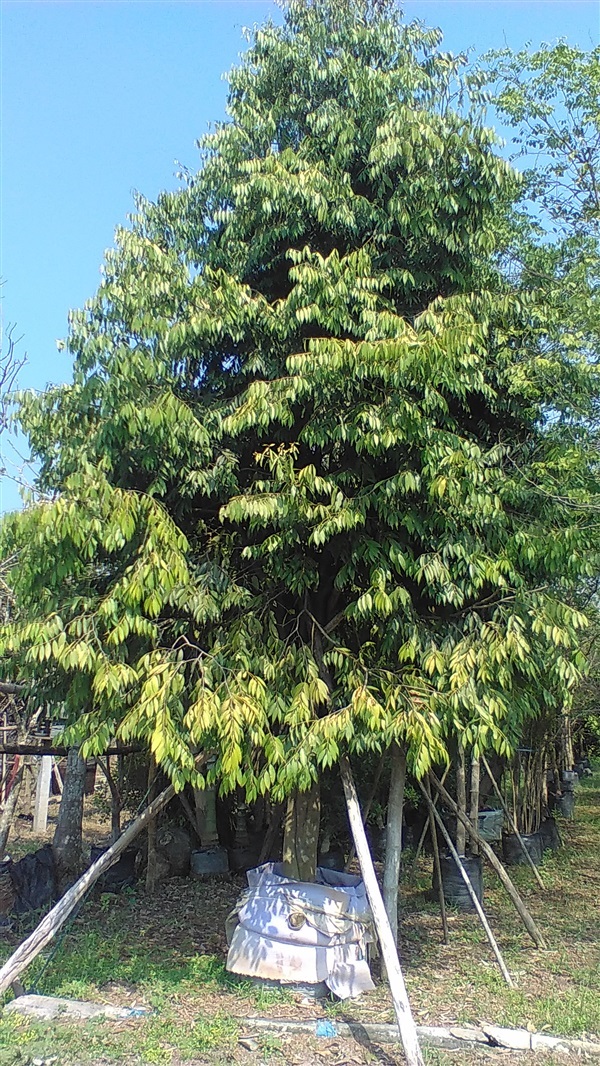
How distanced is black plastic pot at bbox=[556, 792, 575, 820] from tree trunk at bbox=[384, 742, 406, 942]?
9744 millimetres

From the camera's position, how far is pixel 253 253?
568 centimetres

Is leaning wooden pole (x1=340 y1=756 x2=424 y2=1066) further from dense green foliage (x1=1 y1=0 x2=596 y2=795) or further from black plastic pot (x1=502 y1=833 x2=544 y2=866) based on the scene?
black plastic pot (x1=502 y1=833 x2=544 y2=866)

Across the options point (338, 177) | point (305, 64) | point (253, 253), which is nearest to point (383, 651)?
point (253, 253)

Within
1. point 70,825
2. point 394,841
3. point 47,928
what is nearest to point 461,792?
point 394,841

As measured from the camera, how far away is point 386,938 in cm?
471

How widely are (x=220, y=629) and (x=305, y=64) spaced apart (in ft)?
14.1

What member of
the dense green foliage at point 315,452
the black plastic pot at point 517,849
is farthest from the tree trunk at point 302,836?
the black plastic pot at point 517,849

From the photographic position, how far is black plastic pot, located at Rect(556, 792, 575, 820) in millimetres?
14516

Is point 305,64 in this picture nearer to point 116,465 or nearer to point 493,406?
point 493,406

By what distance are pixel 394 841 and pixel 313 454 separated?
2.87 meters

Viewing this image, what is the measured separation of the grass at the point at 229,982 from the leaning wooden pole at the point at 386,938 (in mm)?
207

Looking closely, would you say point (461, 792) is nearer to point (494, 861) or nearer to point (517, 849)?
point (494, 861)

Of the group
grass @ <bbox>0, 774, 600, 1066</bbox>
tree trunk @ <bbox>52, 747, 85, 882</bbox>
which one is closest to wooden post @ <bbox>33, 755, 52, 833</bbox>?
grass @ <bbox>0, 774, 600, 1066</bbox>

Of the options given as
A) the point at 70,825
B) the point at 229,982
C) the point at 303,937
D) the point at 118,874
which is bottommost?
the point at 229,982
